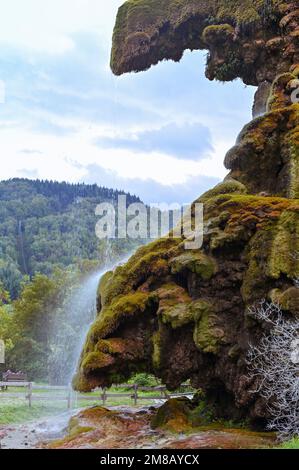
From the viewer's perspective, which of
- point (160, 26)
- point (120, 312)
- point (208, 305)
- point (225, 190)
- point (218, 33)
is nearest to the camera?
point (208, 305)

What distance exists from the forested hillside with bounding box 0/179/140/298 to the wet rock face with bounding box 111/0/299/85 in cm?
3832

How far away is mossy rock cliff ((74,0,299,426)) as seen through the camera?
38.2 feet

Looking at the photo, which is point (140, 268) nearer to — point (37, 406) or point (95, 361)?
point (95, 361)

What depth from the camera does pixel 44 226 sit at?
7931 cm

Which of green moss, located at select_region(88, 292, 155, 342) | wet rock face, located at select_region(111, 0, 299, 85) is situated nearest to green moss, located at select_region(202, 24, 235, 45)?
wet rock face, located at select_region(111, 0, 299, 85)

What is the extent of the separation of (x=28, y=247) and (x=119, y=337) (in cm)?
6540

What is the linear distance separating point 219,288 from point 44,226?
68.7 m

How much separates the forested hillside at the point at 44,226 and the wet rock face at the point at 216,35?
3832cm

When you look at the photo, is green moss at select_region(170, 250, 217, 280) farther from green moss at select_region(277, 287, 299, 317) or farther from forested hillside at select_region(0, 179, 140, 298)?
forested hillside at select_region(0, 179, 140, 298)

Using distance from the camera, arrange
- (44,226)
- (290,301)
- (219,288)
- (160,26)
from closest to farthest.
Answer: (290,301)
(219,288)
(160,26)
(44,226)

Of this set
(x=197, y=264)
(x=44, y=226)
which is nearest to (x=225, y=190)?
(x=197, y=264)

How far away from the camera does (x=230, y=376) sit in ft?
39.2

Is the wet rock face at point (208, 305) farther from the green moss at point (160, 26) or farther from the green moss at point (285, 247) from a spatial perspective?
the green moss at point (160, 26)
